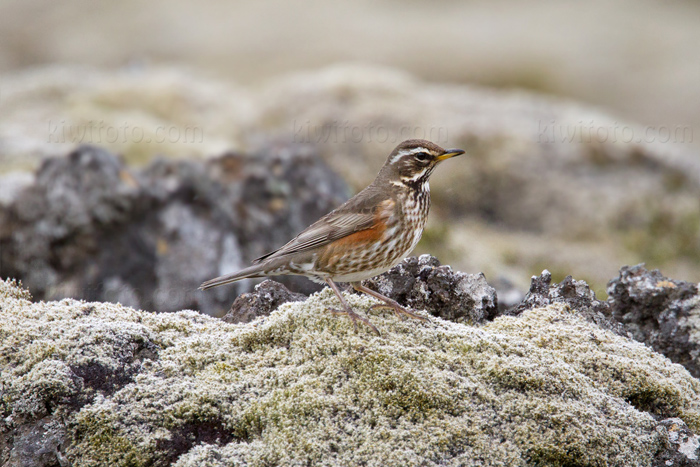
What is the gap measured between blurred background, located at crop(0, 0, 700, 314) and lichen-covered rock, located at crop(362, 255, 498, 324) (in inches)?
167

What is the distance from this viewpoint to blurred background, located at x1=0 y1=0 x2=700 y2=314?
504 inches

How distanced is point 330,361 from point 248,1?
4167 cm

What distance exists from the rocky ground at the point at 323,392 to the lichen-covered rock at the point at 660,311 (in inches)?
37.0

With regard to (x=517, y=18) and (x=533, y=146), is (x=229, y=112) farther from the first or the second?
(x=517, y=18)

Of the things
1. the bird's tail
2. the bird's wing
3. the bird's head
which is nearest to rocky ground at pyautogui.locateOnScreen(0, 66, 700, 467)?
the bird's tail

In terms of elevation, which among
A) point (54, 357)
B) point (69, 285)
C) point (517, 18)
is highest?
point (517, 18)

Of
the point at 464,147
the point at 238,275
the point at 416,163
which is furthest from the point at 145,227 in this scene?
the point at 464,147

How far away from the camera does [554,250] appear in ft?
55.0

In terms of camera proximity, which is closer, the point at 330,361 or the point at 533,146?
the point at 330,361

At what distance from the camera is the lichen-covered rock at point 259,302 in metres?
7.25

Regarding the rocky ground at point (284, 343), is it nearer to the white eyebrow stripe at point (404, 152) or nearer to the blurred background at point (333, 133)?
the blurred background at point (333, 133)

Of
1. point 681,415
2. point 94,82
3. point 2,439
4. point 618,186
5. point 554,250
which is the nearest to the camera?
point 2,439

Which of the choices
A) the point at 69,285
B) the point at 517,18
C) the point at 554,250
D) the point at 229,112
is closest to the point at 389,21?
the point at 517,18

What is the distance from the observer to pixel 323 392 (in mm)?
5637
